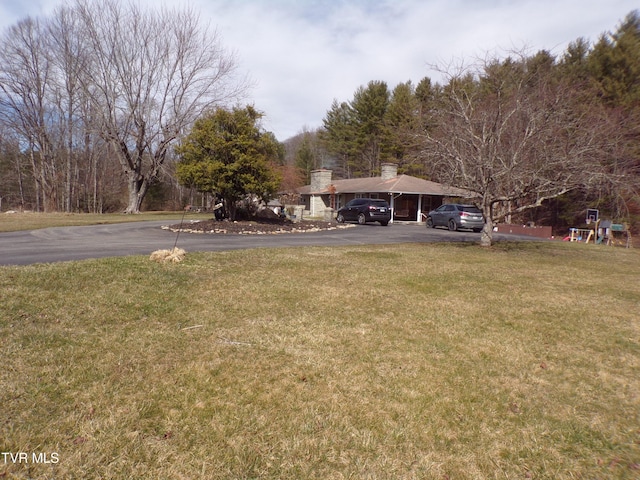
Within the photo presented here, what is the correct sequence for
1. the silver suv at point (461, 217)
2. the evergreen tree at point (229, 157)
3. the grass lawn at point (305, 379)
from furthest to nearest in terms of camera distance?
the silver suv at point (461, 217)
the evergreen tree at point (229, 157)
the grass lawn at point (305, 379)

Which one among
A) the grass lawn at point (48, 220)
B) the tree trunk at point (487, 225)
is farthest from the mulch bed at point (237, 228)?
the tree trunk at point (487, 225)

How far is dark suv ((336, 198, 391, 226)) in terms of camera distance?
74.6ft

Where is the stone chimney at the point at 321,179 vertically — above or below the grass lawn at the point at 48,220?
above

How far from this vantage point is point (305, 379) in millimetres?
3402

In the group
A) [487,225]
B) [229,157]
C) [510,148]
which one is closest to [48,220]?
[229,157]

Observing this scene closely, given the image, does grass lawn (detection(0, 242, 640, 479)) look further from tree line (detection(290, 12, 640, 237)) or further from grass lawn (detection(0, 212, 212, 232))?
grass lawn (detection(0, 212, 212, 232))

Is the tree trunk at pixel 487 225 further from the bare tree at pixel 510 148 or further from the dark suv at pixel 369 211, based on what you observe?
the dark suv at pixel 369 211

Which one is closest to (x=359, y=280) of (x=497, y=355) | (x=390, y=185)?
(x=497, y=355)

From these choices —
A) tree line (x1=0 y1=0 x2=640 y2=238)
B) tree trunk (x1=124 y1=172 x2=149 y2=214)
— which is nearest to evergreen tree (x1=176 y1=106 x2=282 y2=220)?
tree line (x1=0 y1=0 x2=640 y2=238)

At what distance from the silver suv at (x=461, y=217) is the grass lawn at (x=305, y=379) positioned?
13574 millimetres

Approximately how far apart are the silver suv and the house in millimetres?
3698

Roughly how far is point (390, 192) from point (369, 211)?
A: 13.4 ft

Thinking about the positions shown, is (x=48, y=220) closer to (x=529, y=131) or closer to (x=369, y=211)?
(x=369, y=211)

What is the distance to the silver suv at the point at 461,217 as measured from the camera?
781 inches
